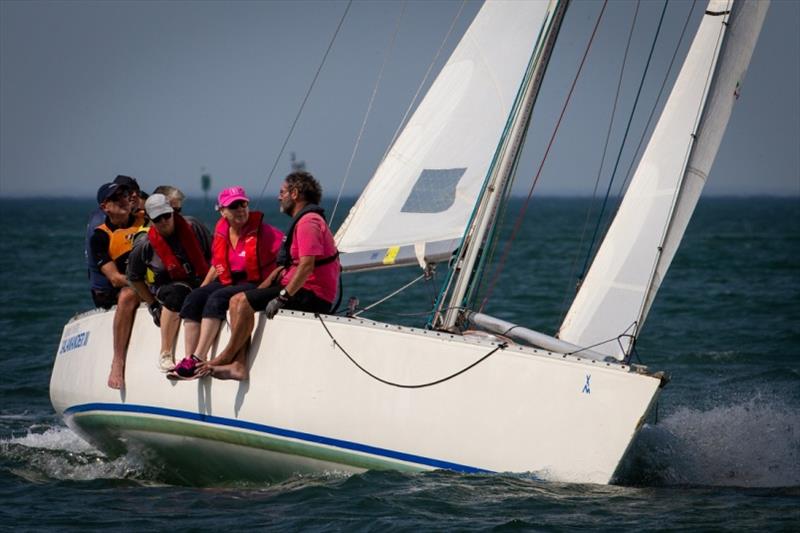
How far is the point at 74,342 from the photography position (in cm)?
962

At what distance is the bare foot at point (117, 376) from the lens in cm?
878

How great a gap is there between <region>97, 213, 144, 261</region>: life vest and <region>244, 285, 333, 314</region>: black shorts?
1.29 metres

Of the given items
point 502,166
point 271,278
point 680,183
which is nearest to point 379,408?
point 271,278

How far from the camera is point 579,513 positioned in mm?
7238

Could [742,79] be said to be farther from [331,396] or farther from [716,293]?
[716,293]

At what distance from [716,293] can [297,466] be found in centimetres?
1795

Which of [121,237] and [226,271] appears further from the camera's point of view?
[121,237]

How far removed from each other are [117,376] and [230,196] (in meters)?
1.64

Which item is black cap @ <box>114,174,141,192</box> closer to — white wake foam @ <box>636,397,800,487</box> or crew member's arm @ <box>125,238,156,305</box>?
crew member's arm @ <box>125,238,156,305</box>

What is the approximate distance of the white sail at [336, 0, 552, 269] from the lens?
942cm

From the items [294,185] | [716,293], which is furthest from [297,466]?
[716,293]

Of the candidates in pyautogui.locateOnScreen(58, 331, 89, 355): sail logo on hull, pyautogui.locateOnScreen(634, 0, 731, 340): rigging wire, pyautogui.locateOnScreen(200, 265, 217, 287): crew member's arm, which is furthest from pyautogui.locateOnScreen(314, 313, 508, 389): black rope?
pyautogui.locateOnScreen(58, 331, 89, 355): sail logo on hull

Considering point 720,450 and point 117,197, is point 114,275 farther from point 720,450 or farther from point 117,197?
point 720,450

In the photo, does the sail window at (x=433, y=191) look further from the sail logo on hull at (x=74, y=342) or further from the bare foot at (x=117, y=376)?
the sail logo on hull at (x=74, y=342)
